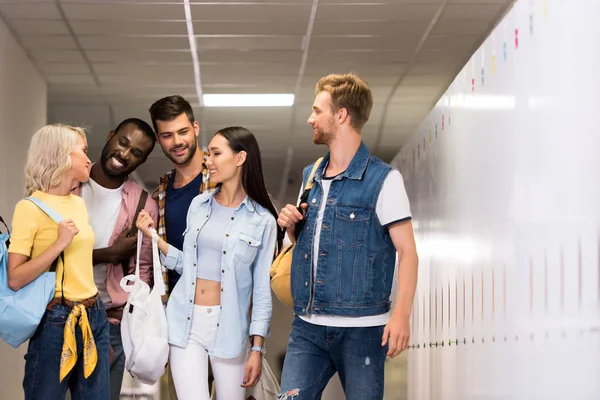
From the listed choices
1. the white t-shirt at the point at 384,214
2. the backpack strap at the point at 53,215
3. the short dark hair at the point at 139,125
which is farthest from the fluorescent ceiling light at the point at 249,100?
the white t-shirt at the point at 384,214

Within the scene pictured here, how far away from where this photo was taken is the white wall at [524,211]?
2223 millimetres

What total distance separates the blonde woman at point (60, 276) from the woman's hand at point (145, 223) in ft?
1.44

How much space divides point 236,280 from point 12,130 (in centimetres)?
371

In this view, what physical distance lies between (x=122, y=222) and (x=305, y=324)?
52.9 inches

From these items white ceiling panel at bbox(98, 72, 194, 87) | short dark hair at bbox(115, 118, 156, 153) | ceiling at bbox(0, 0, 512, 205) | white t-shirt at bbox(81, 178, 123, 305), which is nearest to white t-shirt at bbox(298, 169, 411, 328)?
white t-shirt at bbox(81, 178, 123, 305)

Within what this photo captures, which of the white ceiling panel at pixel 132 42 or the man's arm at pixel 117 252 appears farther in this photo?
the white ceiling panel at pixel 132 42

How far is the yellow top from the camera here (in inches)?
132

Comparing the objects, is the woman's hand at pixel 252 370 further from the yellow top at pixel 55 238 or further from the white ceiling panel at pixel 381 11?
the white ceiling panel at pixel 381 11

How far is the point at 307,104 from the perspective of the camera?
31.0 ft

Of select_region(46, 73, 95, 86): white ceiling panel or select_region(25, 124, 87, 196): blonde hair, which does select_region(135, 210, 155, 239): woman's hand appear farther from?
select_region(46, 73, 95, 86): white ceiling panel

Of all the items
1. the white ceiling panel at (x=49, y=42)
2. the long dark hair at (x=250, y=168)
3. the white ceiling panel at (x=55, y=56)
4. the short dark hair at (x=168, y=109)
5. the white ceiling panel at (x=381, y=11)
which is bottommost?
the long dark hair at (x=250, y=168)

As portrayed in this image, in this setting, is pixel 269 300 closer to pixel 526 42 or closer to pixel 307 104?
pixel 526 42

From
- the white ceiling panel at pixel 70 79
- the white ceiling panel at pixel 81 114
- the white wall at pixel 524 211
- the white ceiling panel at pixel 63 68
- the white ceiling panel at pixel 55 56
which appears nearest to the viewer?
the white wall at pixel 524 211

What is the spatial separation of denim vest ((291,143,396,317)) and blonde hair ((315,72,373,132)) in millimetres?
211
